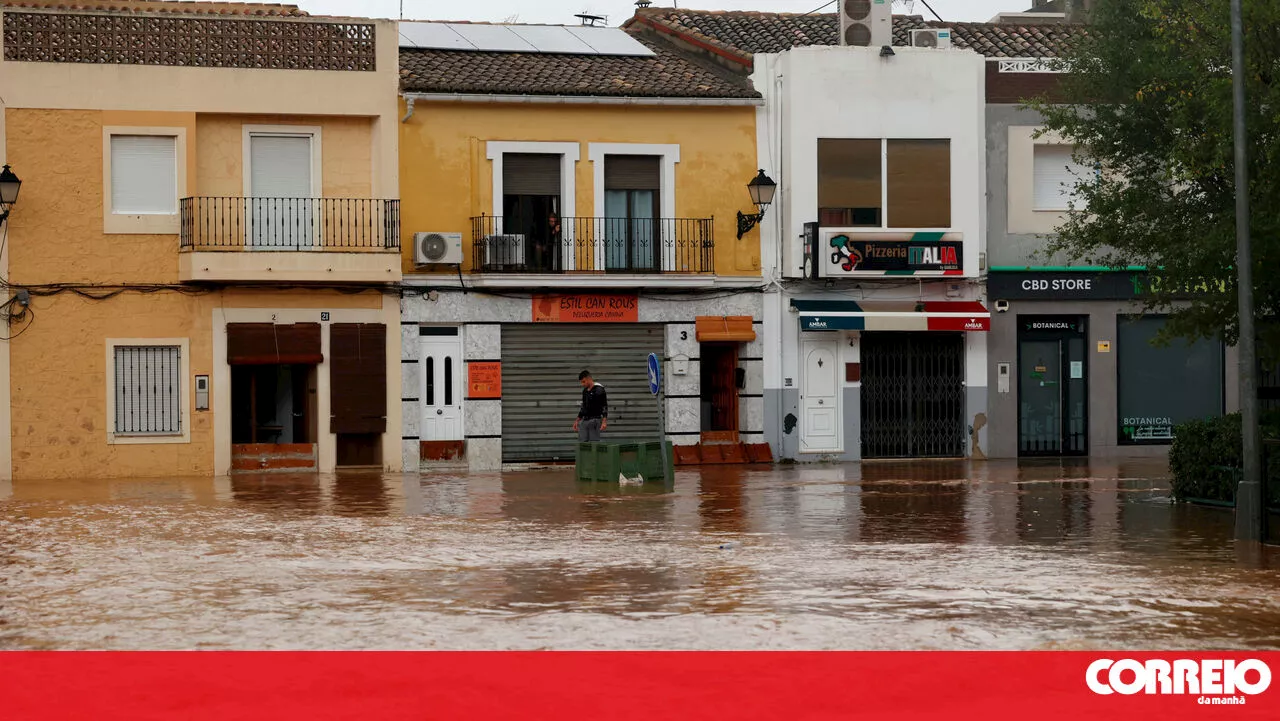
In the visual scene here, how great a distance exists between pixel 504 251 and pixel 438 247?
1.16 m

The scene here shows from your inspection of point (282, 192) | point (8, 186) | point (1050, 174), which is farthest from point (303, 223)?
point (1050, 174)

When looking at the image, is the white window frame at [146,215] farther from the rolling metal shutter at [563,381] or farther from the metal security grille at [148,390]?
the rolling metal shutter at [563,381]

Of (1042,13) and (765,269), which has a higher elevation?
(1042,13)

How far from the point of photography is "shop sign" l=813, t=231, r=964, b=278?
30062mm

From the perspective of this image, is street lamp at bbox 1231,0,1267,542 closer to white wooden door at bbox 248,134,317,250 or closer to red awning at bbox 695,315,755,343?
red awning at bbox 695,315,755,343

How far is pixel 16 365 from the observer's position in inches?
1091

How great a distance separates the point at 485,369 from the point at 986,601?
59.9 feet

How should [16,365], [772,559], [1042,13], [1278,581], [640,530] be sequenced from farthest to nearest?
[1042,13], [16,365], [640,530], [772,559], [1278,581]

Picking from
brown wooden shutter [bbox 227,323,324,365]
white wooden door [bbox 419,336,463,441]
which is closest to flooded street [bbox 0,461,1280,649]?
brown wooden shutter [bbox 227,323,324,365]

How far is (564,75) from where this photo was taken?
30531mm

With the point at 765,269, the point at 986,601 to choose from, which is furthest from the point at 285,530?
the point at 765,269

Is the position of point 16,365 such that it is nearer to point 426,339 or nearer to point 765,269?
point 426,339

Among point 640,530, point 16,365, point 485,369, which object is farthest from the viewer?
point 485,369

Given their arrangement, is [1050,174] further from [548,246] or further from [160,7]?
[160,7]
